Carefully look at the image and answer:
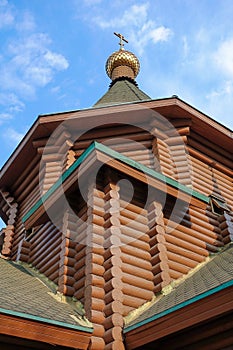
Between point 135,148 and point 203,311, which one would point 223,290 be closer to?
point 203,311

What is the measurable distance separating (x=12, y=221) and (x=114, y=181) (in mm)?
4664

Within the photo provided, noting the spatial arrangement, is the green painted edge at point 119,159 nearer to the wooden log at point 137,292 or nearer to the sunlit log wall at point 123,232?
the sunlit log wall at point 123,232

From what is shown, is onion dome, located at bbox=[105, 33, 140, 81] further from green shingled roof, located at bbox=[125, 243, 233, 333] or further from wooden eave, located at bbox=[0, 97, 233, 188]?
green shingled roof, located at bbox=[125, 243, 233, 333]

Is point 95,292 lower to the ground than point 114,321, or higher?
higher

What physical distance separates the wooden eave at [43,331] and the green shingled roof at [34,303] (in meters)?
0.03

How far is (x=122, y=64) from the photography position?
1485cm

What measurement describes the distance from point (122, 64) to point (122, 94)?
3363 millimetres

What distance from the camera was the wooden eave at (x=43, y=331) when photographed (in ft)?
14.7

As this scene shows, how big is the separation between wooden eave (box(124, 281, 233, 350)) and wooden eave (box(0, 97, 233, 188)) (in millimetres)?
5118

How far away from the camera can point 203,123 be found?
924 cm

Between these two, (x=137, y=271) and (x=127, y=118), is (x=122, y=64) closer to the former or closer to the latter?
(x=127, y=118)

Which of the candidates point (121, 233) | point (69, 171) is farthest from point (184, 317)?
point (69, 171)

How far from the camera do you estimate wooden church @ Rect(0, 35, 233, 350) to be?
4852 mm

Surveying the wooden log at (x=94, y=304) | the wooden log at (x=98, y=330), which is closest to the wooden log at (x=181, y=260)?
the wooden log at (x=94, y=304)
